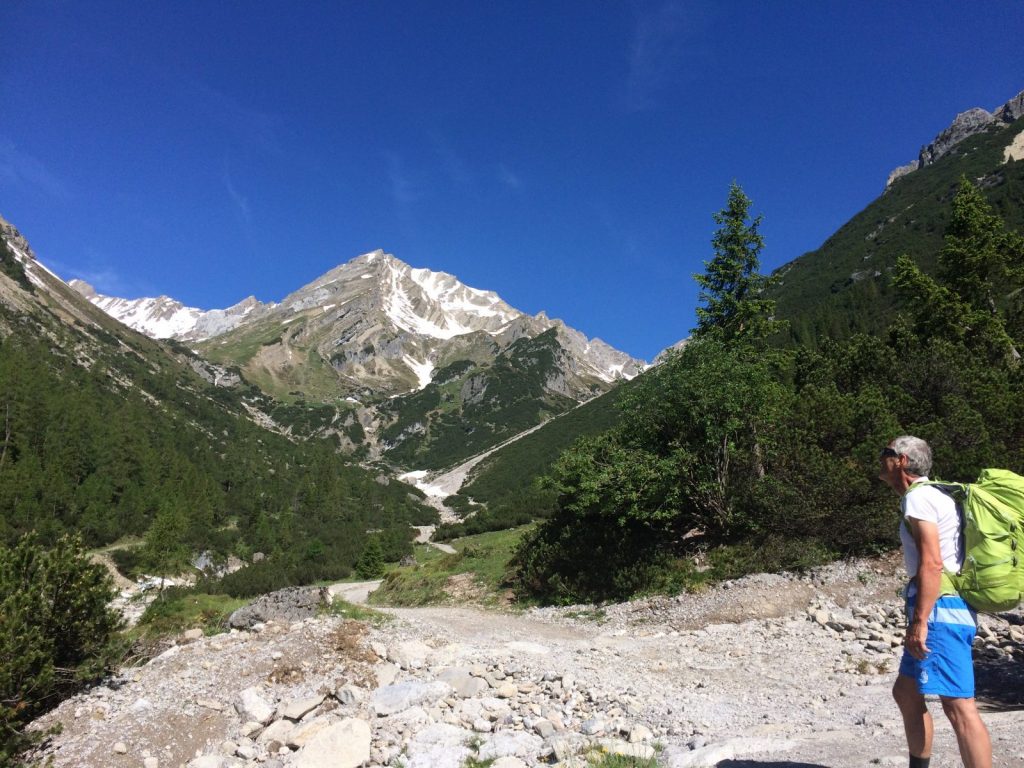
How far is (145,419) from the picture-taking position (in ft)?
301

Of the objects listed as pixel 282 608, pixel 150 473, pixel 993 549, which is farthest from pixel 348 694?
pixel 150 473

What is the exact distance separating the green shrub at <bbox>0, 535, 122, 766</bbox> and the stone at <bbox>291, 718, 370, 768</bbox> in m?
3.45

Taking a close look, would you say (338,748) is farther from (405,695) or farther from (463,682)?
(463,682)

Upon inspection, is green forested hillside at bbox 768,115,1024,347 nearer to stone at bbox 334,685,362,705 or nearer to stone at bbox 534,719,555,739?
stone at bbox 534,719,555,739

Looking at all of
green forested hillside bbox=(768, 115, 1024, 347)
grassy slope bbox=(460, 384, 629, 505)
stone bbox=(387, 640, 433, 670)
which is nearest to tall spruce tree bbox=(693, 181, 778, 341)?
stone bbox=(387, 640, 433, 670)

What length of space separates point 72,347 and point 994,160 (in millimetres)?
217895

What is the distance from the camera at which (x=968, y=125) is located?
177375mm

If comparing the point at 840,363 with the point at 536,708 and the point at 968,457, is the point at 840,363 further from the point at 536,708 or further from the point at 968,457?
the point at 536,708

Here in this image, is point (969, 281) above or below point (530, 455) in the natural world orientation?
above

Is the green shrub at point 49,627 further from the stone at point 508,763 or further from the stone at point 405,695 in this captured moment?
the stone at point 508,763

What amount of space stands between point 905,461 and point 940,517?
1.64ft

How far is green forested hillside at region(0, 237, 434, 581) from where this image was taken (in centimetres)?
5184

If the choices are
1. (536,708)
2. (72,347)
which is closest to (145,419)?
(72,347)

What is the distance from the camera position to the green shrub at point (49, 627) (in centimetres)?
752
